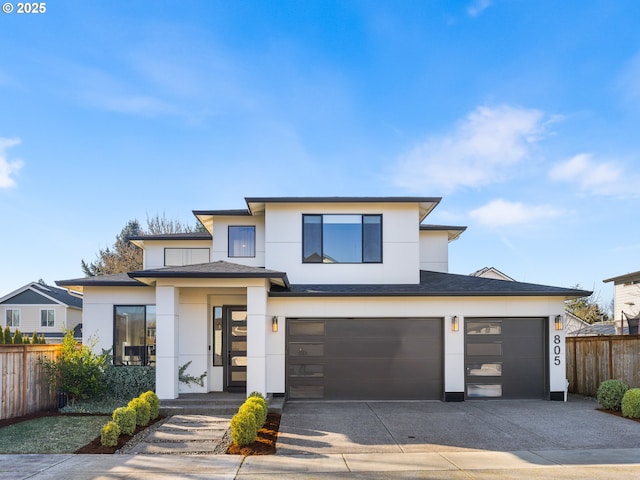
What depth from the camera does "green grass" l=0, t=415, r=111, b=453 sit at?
8.02m

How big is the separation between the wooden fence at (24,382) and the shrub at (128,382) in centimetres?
128

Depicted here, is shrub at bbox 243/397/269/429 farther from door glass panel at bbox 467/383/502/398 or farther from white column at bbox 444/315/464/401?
door glass panel at bbox 467/383/502/398

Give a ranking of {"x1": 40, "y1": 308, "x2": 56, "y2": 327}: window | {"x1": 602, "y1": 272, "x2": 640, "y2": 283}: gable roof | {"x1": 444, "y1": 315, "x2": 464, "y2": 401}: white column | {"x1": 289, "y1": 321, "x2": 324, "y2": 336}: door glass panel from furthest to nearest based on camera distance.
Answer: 1. {"x1": 40, "y1": 308, "x2": 56, "y2": 327}: window
2. {"x1": 602, "y1": 272, "x2": 640, "y2": 283}: gable roof
3. {"x1": 289, "y1": 321, "x2": 324, "y2": 336}: door glass panel
4. {"x1": 444, "y1": 315, "x2": 464, "y2": 401}: white column

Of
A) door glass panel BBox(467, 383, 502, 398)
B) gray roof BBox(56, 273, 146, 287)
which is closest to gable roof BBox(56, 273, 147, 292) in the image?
gray roof BBox(56, 273, 146, 287)

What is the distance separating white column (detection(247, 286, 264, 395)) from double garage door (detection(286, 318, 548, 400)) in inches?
49.0

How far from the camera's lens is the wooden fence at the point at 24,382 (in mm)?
10021

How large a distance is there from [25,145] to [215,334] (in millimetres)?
9324

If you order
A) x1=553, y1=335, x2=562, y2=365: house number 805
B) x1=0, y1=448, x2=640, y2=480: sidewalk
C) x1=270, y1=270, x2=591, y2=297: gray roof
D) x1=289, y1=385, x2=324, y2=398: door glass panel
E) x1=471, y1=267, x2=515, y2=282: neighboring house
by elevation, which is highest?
x1=471, y1=267, x2=515, y2=282: neighboring house

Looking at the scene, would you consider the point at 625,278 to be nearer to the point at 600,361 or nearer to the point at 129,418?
the point at 600,361

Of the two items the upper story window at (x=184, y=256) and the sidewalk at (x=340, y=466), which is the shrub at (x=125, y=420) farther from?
the upper story window at (x=184, y=256)

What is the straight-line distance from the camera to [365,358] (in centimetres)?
1226

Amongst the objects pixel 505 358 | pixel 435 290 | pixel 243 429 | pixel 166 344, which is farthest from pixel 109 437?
pixel 505 358

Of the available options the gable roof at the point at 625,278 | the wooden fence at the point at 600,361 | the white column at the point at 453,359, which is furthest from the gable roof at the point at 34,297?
the gable roof at the point at 625,278

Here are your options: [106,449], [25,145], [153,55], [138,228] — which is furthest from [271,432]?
[138,228]
